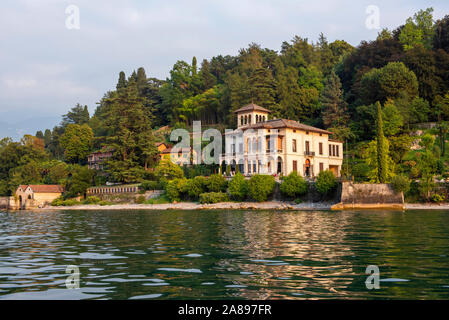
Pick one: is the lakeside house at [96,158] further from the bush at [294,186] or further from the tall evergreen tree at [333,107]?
the bush at [294,186]

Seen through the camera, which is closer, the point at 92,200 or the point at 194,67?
the point at 92,200

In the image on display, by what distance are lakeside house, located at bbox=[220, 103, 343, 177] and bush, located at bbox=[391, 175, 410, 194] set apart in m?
14.9

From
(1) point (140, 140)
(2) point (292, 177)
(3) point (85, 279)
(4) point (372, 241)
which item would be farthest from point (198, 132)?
(3) point (85, 279)

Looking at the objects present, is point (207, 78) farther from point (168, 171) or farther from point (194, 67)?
point (168, 171)

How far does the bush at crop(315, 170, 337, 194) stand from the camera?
40844mm

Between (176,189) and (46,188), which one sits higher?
(46,188)

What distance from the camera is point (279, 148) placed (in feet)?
169

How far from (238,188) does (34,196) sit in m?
33.2

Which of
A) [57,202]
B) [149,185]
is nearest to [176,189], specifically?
[149,185]

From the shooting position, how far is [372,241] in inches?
573

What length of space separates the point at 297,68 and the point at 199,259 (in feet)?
251

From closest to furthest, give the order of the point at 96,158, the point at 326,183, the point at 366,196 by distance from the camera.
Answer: the point at 366,196 < the point at 326,183 < the point at 96,158

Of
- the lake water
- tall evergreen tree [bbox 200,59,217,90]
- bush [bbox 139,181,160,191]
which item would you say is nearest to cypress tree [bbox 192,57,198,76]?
tall evergreen tree [bbox 200,59,217,90]
